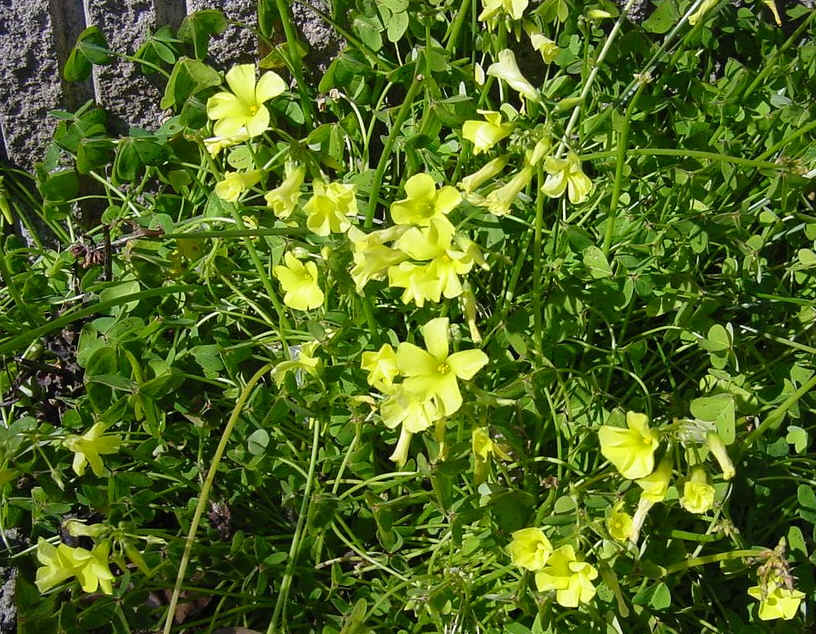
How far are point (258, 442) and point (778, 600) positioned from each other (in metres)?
0.82

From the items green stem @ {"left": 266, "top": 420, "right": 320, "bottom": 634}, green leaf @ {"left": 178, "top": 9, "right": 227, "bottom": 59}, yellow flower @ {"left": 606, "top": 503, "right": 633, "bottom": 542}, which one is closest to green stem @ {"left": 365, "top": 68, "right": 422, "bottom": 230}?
green stem @ {"left": 266, "top": 420, "right": 320, "bottom": 634}

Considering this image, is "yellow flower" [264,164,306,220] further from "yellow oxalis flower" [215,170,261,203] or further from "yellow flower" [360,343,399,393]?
"yellow flower" [360,343,399,393]

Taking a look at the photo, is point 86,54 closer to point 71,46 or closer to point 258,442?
point 71,46

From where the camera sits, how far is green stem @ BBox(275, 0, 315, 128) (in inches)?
59.5

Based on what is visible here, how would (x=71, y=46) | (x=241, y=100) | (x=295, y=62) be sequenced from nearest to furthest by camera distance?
(x=241, y=100), (x=295, y=62), (x=71, y=46)

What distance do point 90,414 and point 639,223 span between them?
1049mm

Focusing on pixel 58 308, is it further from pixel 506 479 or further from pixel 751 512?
pixel 751 512

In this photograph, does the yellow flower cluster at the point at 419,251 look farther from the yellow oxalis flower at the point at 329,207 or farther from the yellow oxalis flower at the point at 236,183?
the yellow oxalis flower at the point at 236,183

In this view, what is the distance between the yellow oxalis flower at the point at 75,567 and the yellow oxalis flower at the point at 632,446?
0.71 metres

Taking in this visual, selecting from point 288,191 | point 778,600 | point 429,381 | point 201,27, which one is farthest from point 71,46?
point 778,600

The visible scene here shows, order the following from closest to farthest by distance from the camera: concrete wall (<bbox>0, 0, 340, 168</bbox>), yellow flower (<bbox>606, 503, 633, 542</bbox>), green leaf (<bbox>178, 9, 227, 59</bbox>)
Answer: yellow flower (<bbox>606, 503, 633, 542</bbox>), green leaf (<bbox>178, 9, 227, 59</bbox>), concrete wall (<bbox>0, 0, 340, 168</bbox>)

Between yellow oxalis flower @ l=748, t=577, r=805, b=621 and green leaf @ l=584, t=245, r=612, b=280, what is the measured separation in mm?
527

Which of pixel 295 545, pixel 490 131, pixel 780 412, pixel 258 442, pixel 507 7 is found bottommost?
pixel 295 545

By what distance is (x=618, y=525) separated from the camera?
124 centimetres
